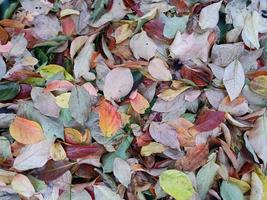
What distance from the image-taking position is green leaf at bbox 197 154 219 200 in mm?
921

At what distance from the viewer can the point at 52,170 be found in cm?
91

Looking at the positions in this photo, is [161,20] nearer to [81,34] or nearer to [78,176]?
[81,34]

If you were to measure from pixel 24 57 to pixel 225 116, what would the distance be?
41 centimetres

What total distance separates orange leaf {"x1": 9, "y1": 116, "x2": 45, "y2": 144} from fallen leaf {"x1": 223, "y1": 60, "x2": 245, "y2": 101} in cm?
36

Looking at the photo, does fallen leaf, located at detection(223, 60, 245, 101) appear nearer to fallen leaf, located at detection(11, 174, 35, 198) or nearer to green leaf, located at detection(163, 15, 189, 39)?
green leaf, located at detection(163, 15, 189, 39)

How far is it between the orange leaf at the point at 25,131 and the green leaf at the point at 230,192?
0.34m

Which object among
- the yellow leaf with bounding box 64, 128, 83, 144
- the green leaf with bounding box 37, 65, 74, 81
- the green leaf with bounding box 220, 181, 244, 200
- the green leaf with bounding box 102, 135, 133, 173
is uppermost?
the green leaf with bounding box 37, 65, 74, 81

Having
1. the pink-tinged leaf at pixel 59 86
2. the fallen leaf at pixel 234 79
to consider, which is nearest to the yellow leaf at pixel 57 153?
the pink-tinged leaf at pixel 59 86

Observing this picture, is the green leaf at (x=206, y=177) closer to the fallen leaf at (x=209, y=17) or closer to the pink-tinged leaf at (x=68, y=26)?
the fallen leaf at (x=209, y=17)

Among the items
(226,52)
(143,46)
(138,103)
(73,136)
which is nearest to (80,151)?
(73,136)

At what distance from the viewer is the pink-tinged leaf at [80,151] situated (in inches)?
36.1

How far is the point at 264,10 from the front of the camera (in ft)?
3.36

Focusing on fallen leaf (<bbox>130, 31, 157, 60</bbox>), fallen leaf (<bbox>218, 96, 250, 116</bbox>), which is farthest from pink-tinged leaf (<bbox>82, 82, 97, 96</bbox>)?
fallen leaf (<bbox>218, 96, 250, 116</bbox>)

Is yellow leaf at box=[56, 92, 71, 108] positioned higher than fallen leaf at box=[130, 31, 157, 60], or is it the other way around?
fallen leaf at box=[130, 31, 157, 60]
